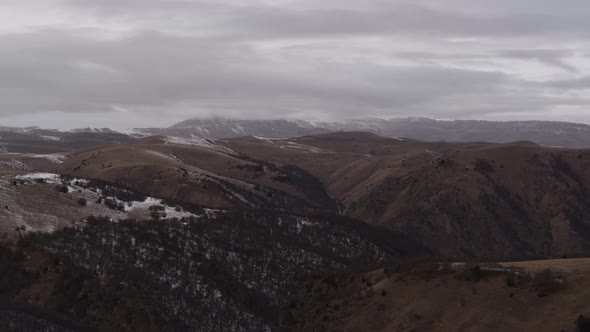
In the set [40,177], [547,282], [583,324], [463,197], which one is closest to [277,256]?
[40,177]

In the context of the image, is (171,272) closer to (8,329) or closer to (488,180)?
(8,329)

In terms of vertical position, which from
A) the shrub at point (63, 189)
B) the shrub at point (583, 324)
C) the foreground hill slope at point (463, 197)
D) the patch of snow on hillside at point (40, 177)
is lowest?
the foreground hill slope at point (463, 197)

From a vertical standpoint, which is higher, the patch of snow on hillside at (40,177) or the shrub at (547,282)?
the patch of snow on hillside at (40,177)

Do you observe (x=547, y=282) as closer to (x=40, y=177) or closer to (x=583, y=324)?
(x=583, y=324)

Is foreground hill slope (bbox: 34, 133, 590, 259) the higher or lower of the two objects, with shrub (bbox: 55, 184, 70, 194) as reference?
lower

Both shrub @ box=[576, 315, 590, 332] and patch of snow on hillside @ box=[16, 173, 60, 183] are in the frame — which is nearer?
shrub @ box=[576, 315, 590, 332]


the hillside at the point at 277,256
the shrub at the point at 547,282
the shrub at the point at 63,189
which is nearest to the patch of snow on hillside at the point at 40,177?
the hillside at the point at 277,256

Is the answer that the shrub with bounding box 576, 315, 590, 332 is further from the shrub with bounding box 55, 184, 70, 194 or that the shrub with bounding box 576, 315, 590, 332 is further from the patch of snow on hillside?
the patch of snow on hillside

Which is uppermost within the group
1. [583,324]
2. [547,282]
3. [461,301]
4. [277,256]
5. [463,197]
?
[547,282]

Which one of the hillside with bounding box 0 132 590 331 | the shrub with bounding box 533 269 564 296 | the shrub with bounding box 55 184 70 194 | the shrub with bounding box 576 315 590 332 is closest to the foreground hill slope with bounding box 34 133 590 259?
the hillside with bounding box 0 132 590 331

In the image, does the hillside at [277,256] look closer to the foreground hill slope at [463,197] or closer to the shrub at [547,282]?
the shrub at [547,282]

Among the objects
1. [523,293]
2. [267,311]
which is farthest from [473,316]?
[267,311]
